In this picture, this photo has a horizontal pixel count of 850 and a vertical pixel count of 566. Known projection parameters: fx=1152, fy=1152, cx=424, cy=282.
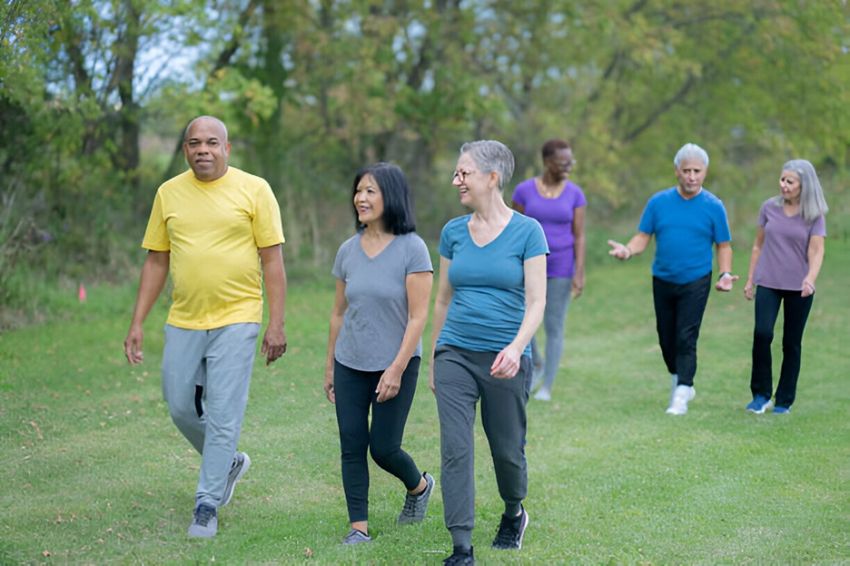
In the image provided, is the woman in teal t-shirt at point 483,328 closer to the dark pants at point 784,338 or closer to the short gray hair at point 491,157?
the short gray hair at point 491,157

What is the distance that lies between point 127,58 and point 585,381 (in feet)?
28.6

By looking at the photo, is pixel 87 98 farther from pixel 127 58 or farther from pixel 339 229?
pixel 339 229

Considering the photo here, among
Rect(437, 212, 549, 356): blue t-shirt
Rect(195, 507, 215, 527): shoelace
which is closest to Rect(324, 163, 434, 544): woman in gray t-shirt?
Rect(437, 212, 549, 356): blue t-shirt

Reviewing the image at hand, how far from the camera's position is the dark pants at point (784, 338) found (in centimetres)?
955

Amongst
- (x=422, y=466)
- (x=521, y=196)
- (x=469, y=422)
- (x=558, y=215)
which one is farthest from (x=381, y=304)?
(x=521, y=196)

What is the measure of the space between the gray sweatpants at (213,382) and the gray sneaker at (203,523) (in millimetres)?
39

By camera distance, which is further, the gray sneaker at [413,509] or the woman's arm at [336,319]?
the gray sneaker at [413,509]

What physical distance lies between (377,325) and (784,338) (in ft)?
16.7

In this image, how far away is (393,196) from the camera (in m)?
5.87

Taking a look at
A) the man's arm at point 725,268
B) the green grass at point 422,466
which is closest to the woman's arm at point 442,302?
the green grass at point 422,466

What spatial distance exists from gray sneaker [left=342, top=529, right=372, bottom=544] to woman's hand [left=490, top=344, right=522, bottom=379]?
1.23 meters

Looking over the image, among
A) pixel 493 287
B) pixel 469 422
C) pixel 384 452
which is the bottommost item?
pixel 384 452

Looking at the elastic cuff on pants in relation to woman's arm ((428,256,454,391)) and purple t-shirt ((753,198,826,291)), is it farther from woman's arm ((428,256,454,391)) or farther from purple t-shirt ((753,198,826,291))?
purple t-shirt ((753,198,826,291))

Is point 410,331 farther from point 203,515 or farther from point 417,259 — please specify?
point 203,515
